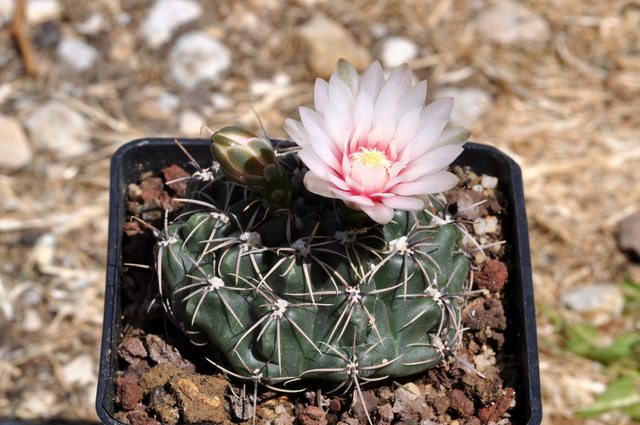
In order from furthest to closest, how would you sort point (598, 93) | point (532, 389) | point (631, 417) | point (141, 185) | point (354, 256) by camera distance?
1. point (598, 93)
2. point (631, 417)
3. point (141, 185)
4. point (532, 389)
5. point (354, 256)

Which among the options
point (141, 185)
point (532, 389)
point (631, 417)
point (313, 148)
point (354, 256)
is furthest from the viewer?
point (631, 417)

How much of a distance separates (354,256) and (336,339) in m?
0.16

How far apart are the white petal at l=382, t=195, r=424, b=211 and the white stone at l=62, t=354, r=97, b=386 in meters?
1.63

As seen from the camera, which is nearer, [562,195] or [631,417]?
[631,417]

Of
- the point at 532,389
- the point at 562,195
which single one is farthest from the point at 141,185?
the point at 562,195

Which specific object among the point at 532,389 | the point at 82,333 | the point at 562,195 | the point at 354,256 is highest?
the point at 354,256

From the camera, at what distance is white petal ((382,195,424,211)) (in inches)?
41.5

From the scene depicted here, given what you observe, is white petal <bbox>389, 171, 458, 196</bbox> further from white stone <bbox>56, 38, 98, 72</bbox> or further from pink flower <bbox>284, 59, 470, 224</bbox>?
white stone <bbox>56, 38, 98, 72</bbox>

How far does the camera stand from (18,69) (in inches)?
114

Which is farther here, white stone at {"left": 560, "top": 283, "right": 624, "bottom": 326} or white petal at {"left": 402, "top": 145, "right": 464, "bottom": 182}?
white stone at {"left": 560, "top": 283, "right": 624, "bottom": 326}

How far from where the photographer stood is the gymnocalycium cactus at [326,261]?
1.18 meters

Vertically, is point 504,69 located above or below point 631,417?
above

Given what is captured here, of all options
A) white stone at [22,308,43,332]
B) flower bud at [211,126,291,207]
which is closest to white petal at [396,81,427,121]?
flower bud at [211,126,291,207]

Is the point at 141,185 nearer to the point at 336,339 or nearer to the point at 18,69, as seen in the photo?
the point at 336,339
